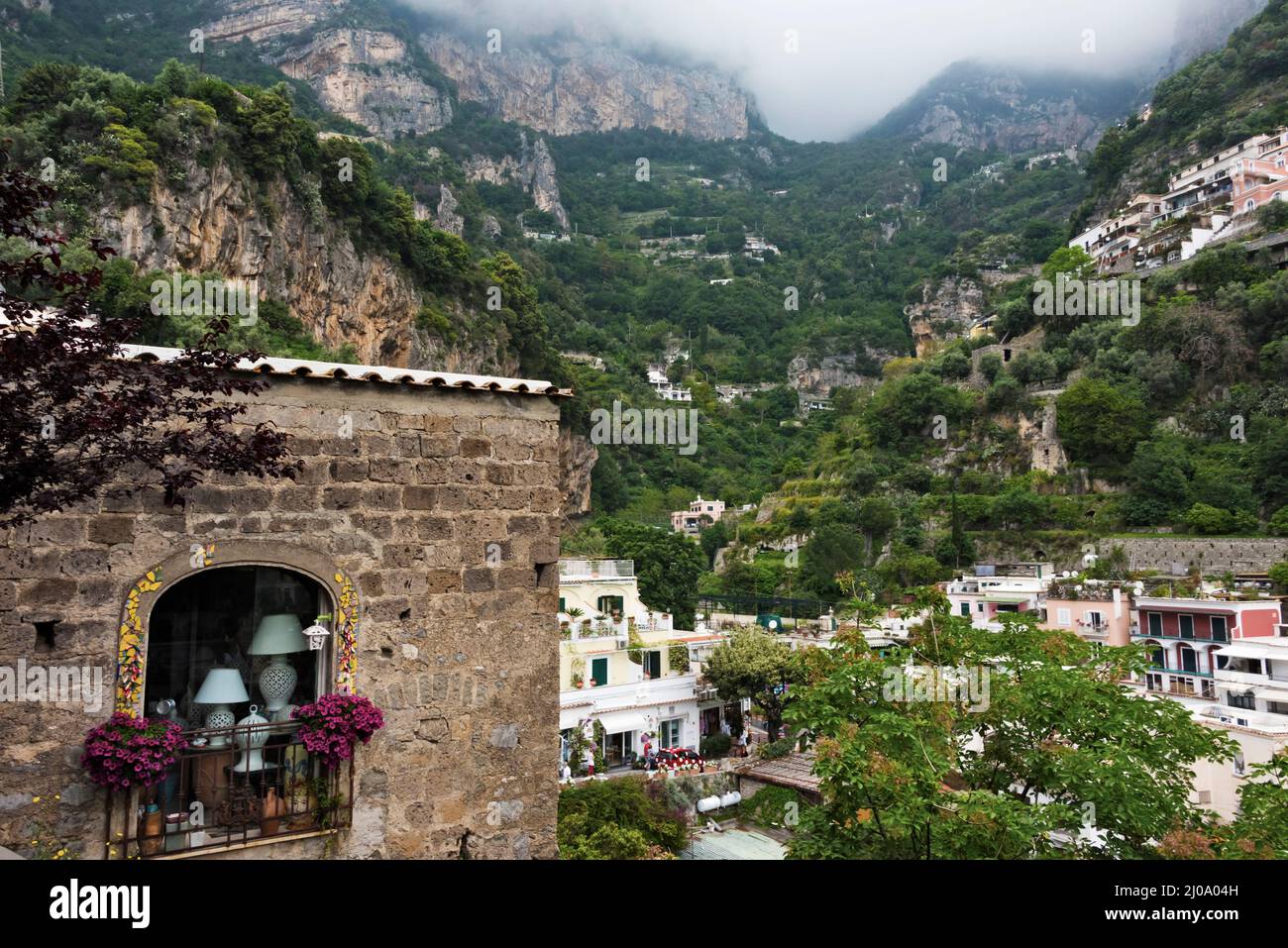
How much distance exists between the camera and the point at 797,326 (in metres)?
119

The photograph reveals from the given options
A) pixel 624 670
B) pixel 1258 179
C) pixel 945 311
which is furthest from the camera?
pixel 945 311

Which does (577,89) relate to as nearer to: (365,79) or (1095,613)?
(365,79)

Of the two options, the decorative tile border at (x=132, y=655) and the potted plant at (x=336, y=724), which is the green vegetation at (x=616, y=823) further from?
the decorative tile border at (x=132, y=655)

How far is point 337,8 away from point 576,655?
136 meters

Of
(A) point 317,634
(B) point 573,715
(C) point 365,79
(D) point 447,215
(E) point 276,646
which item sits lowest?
(B) point 573,715

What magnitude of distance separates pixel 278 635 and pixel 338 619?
18.7 inches

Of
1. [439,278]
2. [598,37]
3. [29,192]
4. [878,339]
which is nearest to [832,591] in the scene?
[439,278]

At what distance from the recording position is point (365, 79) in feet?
396

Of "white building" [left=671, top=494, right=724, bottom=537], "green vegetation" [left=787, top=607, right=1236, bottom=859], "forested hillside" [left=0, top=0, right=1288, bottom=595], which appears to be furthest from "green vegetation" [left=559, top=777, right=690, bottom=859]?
"white building" [left=671, top=494, right=724, bottom=537]

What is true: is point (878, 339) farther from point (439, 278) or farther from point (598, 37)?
point (598, 37)

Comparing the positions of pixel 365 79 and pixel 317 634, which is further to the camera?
pixel 365 79

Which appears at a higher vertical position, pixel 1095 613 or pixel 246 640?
pixel 246 640

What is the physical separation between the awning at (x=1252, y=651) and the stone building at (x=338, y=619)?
27524mm

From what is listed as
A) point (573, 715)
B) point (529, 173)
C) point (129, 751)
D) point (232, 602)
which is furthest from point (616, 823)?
point (529, 173)
